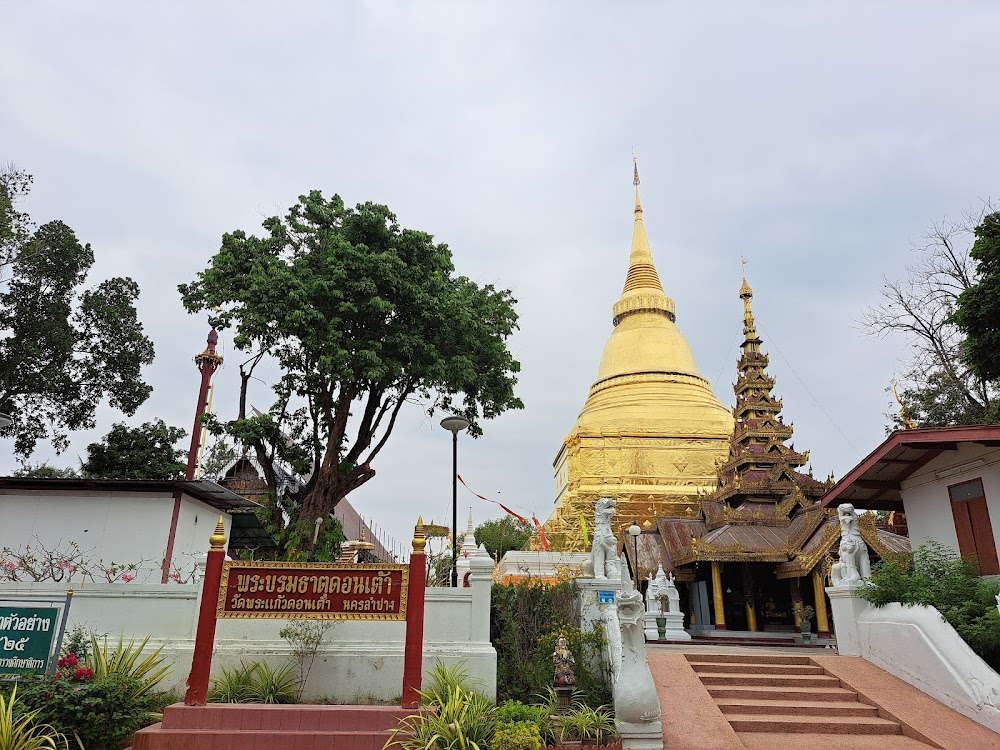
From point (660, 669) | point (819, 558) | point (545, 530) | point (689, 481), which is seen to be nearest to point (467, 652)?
point (660, 669)

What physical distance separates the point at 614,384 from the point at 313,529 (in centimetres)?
2643

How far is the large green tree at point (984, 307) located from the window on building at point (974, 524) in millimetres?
3523

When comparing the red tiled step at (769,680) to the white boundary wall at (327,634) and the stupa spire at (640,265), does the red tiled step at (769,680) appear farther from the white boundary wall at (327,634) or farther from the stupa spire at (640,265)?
the stupa spire at (640,265)

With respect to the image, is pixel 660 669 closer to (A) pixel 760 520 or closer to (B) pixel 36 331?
(A) pixel 760 520

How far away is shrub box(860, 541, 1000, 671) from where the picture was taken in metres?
8.70

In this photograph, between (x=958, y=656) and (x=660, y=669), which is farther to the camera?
(x=660, y=669)

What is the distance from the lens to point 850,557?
11320mm

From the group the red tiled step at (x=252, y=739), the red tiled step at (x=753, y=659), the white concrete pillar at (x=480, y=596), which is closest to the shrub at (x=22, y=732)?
the red tiled step at (x=252, y=739)

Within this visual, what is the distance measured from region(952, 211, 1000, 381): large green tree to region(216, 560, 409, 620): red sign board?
12.5 metres

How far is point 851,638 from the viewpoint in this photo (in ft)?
35.3

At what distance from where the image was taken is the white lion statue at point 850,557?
1120cm

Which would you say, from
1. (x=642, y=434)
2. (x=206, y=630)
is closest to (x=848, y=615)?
(x=206, y=630)

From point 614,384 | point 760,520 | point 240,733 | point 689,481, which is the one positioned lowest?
point 240,733

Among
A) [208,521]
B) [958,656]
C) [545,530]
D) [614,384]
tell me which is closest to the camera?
[958,656]
